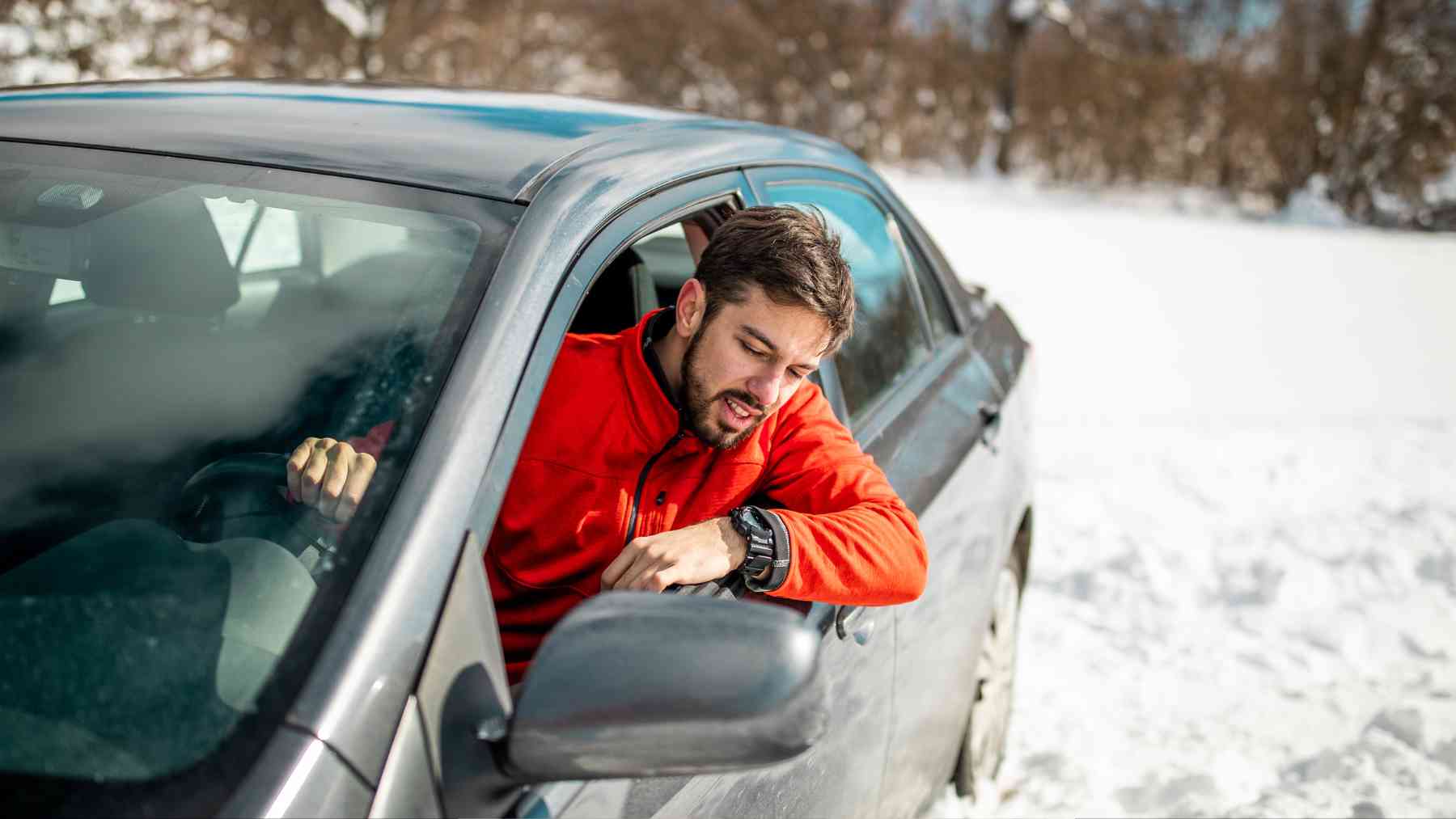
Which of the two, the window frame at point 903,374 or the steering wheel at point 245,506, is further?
the window frame at point 903,374

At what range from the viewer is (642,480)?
65.4 inches

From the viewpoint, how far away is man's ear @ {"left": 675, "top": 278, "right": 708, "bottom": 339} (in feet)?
5.65

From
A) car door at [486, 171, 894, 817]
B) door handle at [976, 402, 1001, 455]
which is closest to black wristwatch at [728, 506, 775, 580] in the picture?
car door at [486, 171, 894, 817]

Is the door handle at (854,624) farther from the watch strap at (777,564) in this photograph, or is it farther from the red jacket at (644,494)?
the watch strap at (777,564)

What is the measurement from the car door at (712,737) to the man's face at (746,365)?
0.19 metres

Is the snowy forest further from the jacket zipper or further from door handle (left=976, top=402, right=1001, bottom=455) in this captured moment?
the jacket zipper

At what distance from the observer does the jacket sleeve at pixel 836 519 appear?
1548 mm

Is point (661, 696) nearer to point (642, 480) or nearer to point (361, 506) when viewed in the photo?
point (361, 506)

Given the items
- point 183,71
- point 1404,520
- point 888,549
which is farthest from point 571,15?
point 888,549

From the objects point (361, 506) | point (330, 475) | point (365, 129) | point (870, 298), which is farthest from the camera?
point (870, 298)

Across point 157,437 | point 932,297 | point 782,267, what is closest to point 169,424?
point 157,437

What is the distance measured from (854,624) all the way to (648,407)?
0.46 metres

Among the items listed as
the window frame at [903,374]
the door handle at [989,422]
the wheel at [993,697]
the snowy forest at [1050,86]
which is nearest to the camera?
the window frame at [903,374]

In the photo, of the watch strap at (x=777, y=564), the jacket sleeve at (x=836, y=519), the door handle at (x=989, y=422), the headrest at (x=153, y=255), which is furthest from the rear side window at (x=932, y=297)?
the headrest at (x=153, y=255)
